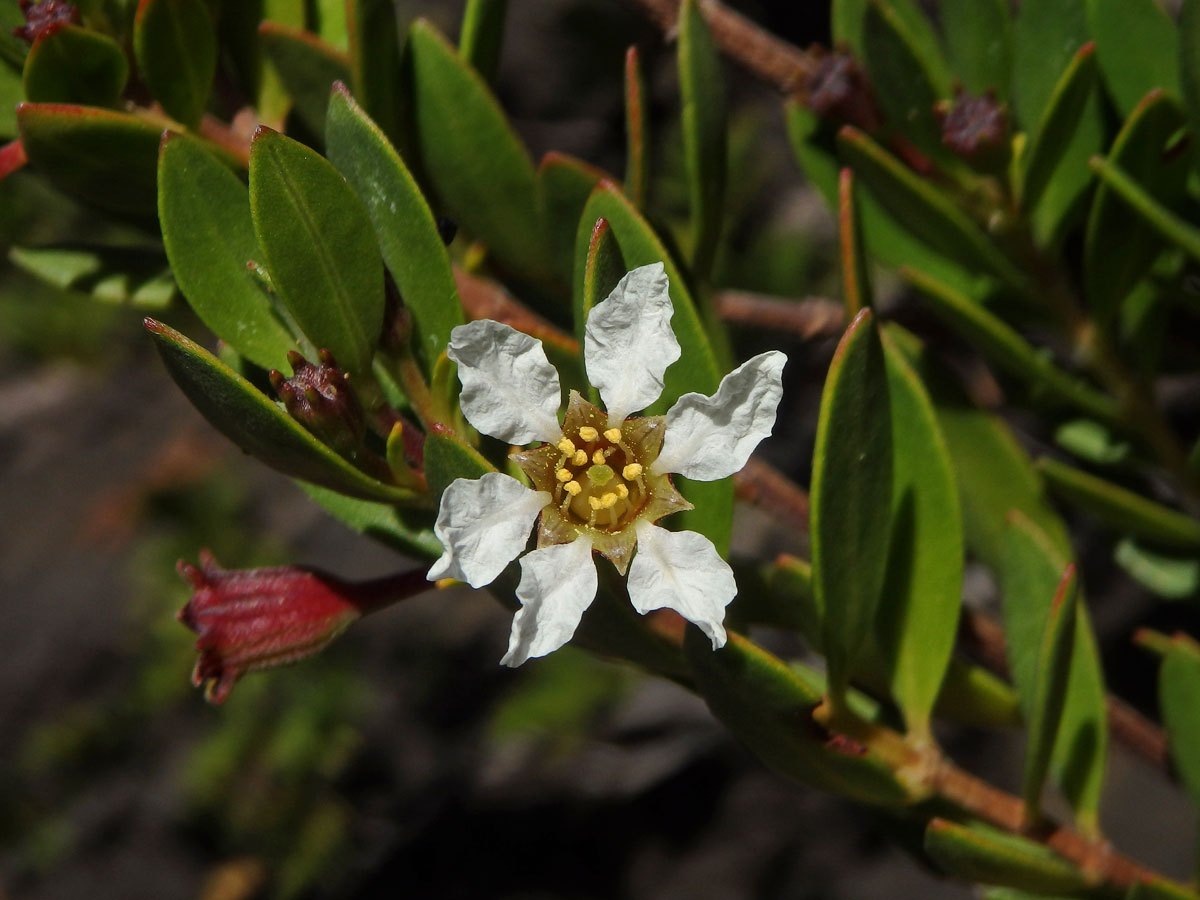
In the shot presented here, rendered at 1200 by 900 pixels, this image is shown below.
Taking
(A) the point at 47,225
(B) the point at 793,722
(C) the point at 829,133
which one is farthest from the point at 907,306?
(A) the point at 47,225

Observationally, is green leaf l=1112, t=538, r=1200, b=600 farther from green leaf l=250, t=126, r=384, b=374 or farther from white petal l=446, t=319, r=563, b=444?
green leaf l=250, t=126, r=384, b=374

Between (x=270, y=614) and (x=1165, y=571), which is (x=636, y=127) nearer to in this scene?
(x=270, y=614)

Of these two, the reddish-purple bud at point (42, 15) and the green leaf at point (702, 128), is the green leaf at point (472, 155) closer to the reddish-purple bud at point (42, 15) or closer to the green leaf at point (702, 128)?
the green leaf at point (702, 128)

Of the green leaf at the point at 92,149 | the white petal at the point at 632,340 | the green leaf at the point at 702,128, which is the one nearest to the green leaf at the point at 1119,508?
the green leaf at the point at 702,128

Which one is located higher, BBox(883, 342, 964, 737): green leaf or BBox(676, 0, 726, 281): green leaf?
BBox(676, 0, 726, 281): green leaf

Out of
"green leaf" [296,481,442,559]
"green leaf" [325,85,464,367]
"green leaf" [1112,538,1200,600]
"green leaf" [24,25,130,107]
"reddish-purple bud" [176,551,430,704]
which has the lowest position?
"green leaf" [1112,538,1200,600]

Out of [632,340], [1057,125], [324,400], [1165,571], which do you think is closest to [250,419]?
[324,400]

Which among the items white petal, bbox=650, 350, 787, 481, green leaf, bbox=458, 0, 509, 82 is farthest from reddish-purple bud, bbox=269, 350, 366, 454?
green leaf, bbox=458, 0, 509, 82
